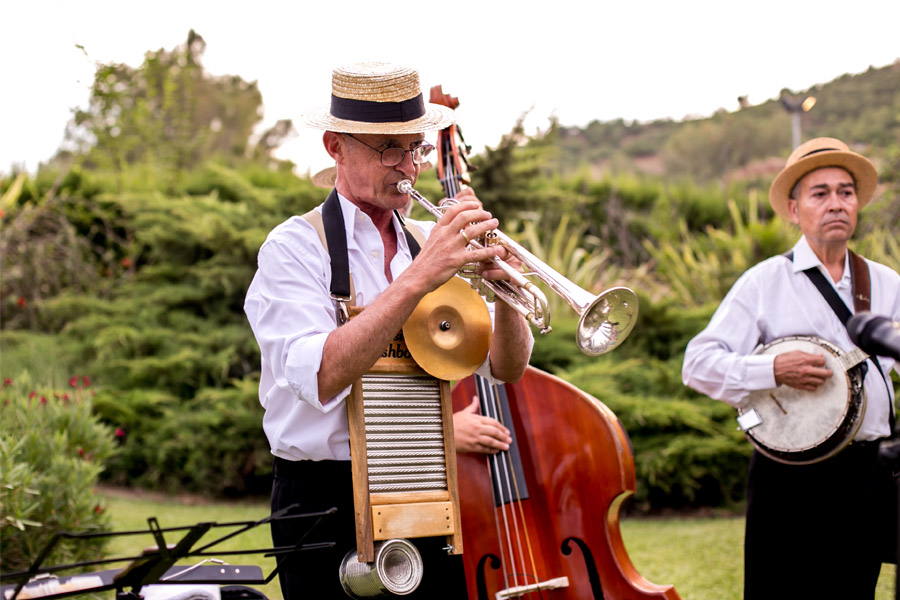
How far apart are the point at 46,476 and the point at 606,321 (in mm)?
3703

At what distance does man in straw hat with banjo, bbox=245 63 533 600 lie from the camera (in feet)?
7.75

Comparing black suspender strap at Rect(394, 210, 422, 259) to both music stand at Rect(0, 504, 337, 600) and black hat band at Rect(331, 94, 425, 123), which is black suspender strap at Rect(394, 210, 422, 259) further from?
music stand at Rect(0, 504, 337, 600)

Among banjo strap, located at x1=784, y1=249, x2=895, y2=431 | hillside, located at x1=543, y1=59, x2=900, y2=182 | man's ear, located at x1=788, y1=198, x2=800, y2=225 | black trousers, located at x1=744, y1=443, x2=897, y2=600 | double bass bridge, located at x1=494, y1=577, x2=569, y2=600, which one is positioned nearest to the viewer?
double bass bridge, located at x1=494, y1=577, x2=569, y2=600

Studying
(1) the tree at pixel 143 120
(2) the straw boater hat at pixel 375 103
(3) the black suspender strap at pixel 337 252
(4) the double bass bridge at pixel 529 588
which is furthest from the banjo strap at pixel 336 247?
(1) the tree at pixel 143 120

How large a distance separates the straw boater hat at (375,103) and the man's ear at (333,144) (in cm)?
7

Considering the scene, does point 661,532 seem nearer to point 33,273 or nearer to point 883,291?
point 883,291

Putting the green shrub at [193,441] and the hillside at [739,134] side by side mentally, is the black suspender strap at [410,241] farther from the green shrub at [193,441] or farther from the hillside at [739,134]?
the hillside at [739,134]

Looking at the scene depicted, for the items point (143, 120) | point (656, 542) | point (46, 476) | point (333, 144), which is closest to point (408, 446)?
point (333, 144)

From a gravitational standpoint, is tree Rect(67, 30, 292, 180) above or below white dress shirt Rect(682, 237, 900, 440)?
above

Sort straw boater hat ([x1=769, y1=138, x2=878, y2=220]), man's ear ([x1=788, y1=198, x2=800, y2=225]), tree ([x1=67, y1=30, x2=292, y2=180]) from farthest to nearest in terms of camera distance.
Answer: tree ([x1=67, y1=30, x2=292, y2=180])
man's ear ([x1=788, y1=198, x2=800, y2=225])
straw boater hat ([x1=769, y1=138, x2=878, y2=220])

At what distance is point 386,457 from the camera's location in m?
2.44

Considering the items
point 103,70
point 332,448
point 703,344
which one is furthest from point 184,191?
point 332,448

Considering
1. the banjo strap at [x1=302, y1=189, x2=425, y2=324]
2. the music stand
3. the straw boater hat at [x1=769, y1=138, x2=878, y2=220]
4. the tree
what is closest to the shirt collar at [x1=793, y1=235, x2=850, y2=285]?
the straw boater hat at [x1=769, y1=138, x2=878, y2=220]

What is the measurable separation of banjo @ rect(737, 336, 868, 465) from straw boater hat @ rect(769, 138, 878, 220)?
0.79 metres
